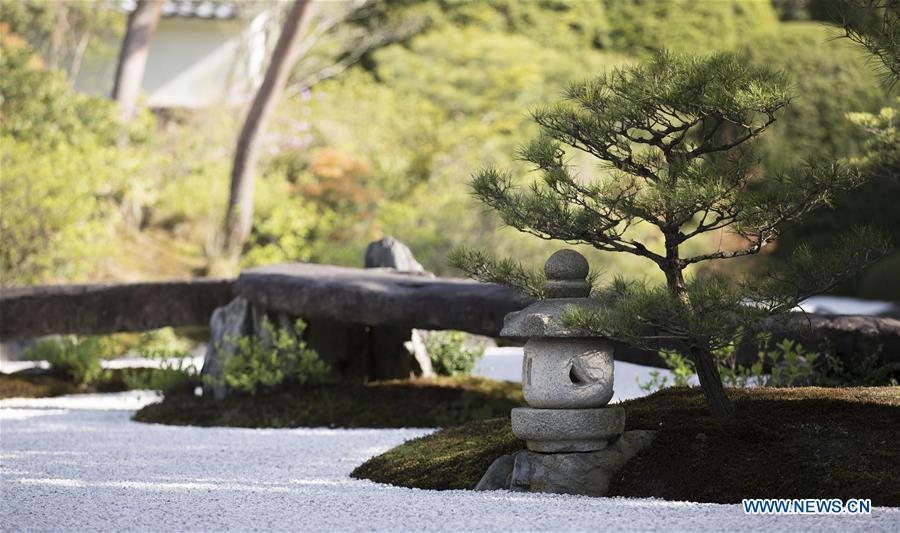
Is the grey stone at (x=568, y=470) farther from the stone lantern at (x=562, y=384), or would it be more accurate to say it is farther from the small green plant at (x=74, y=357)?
the small green plant at (x=74, y=357)

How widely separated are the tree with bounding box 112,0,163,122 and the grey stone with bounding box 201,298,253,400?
7.63 meters

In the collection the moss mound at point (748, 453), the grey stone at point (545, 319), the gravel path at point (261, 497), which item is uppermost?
the grey stone at point (545, 319)

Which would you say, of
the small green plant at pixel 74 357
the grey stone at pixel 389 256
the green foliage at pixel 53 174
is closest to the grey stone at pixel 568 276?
the grey stone at pixel 389 256

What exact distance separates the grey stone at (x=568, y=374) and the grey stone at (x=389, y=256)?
4.47m

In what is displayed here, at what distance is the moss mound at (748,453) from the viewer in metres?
4.80

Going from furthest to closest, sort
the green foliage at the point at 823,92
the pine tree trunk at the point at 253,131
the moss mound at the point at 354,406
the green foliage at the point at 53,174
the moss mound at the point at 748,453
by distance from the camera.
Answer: the green foliage at the point at 823,92 → the pine tree trunk at the point at 253,131 → the green foliage at the point at 53,174 → the moss mound at the point at 354,406 → the moss mound at the point at 748,453

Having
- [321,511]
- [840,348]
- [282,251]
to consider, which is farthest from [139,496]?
[282,251]

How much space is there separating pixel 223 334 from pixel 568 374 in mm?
4442

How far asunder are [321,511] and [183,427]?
354cm

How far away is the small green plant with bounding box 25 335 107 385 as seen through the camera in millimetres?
10398

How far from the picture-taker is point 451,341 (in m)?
9.68

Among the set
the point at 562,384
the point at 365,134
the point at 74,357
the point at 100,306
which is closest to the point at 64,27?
the point at 365,134

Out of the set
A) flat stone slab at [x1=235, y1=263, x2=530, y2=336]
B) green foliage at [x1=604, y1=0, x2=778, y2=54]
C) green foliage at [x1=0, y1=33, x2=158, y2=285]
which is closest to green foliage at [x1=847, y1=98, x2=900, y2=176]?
flat stone slab at [x1=235, y1=263, x2=530, y2=336]

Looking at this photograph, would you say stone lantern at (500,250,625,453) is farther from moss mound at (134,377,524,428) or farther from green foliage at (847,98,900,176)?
moss mound at (134,377,524,428)
